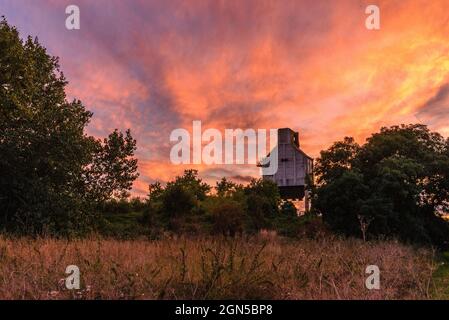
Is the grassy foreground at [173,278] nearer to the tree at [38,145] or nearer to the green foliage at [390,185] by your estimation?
the tree at [38,145]

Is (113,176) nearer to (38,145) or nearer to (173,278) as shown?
(38,145)

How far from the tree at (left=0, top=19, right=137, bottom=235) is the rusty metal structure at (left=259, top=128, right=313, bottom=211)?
24.6 m

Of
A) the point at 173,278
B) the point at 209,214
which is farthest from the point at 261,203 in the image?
the point at 173,278

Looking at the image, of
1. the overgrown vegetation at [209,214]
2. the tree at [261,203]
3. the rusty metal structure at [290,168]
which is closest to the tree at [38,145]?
the overgrown vegetation at [209,214]

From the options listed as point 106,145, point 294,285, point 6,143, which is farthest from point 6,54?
point 294,285

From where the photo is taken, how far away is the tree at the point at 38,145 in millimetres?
19531

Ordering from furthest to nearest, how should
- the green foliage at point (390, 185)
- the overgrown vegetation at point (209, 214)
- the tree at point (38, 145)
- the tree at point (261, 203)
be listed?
the tree at point (261, 203) → the overgrown vegetation at point (209, 214) → the green foliage at point (390, 185) → the tree at point (38, 145)

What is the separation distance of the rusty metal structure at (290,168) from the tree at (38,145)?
24583 mm

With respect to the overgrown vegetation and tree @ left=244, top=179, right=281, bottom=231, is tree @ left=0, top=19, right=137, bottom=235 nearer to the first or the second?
the overgrown vegetation

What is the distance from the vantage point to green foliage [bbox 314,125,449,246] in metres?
24.0

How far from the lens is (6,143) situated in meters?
21.0

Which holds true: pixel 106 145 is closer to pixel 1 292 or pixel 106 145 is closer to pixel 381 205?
pixel 381 205

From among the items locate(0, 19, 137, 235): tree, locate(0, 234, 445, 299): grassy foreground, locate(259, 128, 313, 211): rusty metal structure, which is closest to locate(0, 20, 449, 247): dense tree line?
locate(0, 19, 137, 235): tree
